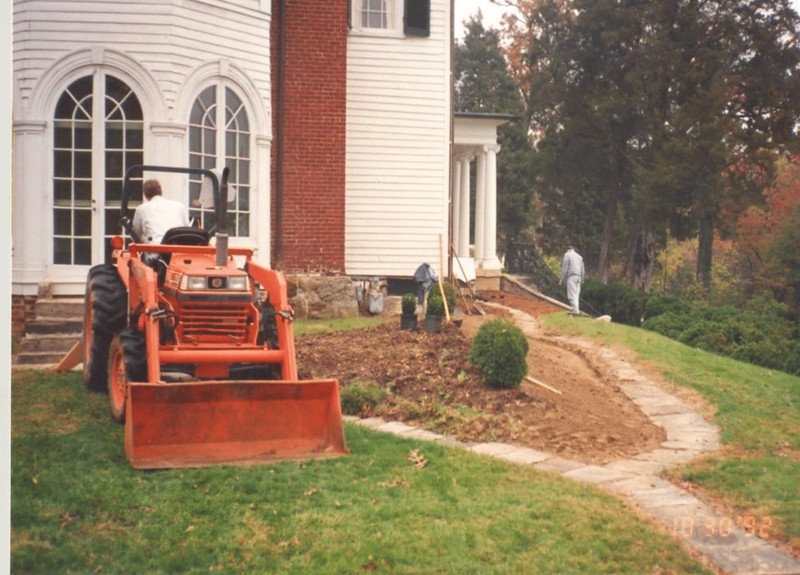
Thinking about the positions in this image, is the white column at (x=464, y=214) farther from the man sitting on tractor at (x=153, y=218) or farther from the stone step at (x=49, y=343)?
the man sitting on tractor at (x=153, y=218)

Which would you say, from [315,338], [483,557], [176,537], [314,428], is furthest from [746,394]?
[176,537]

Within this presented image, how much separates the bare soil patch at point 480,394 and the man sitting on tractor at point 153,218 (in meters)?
2.14

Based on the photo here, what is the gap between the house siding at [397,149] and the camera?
47.9ft

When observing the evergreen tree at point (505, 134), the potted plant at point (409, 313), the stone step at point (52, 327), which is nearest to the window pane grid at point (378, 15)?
the potted plant at point (409, 313)

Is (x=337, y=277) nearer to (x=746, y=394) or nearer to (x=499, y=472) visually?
(x=746, y=394)

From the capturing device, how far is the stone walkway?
15.5 feet

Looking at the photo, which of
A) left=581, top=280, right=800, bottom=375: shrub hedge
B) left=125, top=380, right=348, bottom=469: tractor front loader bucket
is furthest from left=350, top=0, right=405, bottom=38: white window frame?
left=125, top=380, right=348, bottom=469: tractor front loader bucket

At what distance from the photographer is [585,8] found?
23250 millimetres

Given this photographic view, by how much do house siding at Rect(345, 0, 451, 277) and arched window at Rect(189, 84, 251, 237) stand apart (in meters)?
2.91

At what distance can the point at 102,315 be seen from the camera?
6805 millimetres

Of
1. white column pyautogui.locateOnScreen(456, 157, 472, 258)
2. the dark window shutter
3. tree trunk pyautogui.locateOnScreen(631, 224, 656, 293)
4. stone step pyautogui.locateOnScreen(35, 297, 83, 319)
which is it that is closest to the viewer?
stone step pyautogui.locateOnScreen(35, 297, 83, 319)

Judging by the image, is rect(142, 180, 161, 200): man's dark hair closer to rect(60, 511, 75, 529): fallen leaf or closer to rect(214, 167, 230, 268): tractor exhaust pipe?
rect(214, 167, 230, 268): tractor exhaust pipe

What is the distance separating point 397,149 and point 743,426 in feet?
25.6
